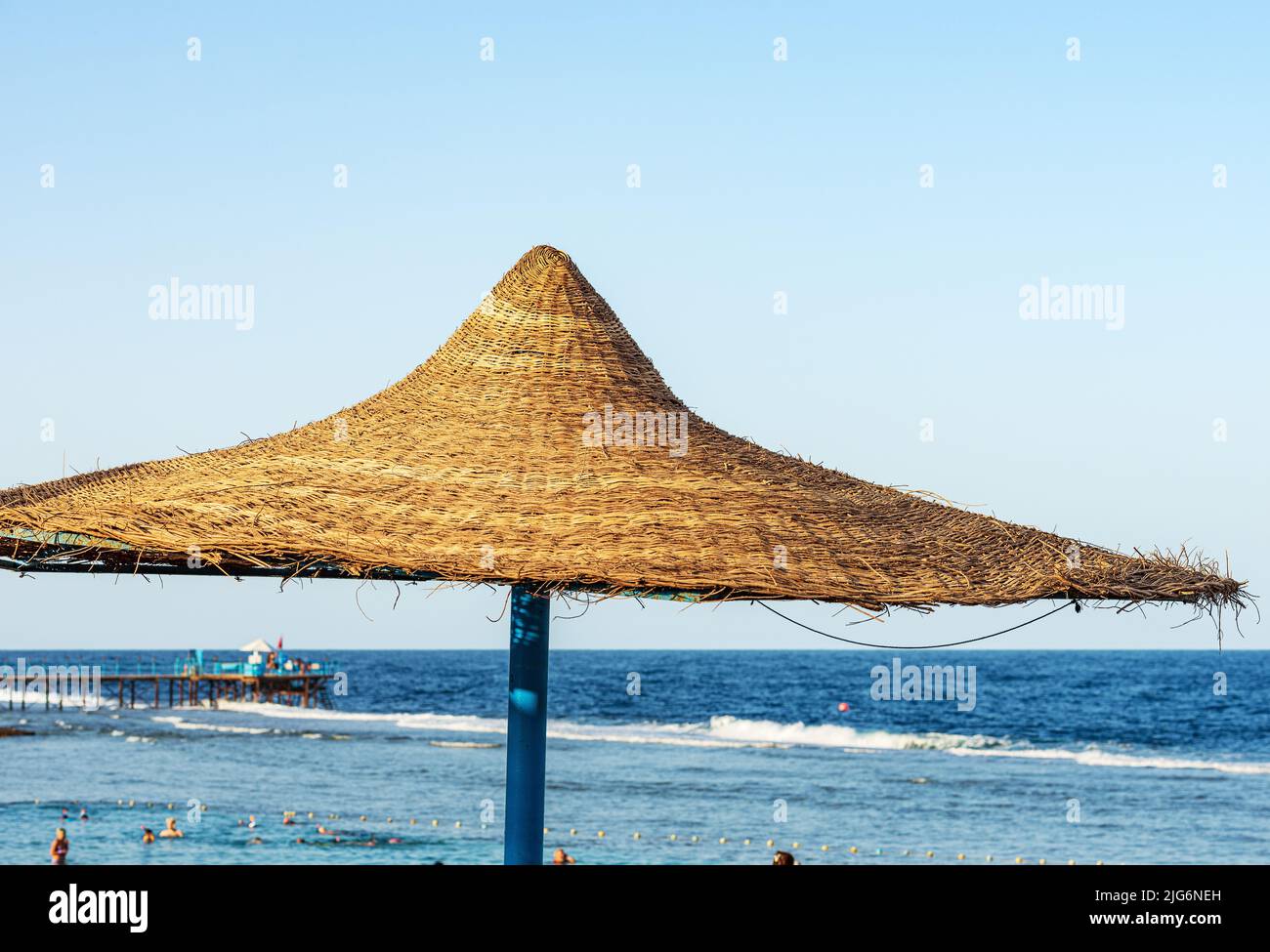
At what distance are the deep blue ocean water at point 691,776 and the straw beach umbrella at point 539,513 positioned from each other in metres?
13.8

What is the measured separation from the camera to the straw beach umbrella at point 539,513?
429 cm

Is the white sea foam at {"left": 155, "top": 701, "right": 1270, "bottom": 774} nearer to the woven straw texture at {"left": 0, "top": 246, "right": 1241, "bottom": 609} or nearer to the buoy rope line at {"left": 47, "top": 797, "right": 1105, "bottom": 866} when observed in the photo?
the buoy rope line at {"left": 47, "top": 797, "right": 1105, "bottom": 866}

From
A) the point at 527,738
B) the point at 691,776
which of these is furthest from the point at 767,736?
the point at 527,738

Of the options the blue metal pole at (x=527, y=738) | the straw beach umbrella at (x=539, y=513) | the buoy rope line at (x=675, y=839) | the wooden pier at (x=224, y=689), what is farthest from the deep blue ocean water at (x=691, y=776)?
the straw beach umbrella at (x=539, y=513)

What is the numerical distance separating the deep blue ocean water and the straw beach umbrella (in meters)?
13.8

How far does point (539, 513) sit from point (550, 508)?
0.17 feet

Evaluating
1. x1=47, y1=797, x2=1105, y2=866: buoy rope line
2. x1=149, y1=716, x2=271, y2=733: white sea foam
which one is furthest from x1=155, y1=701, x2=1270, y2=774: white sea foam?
x1=47, y1=797, x2=1105, y2=866: buoy rope line

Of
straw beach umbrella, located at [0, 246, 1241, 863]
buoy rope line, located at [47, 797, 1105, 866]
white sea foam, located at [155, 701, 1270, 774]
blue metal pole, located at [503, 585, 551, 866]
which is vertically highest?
straw beach umbrella, located at [0, 246, 1241, 863]

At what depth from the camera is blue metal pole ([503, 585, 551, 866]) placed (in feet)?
17.8

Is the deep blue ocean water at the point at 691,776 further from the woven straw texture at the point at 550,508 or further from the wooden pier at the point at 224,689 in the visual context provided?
the woven straw texture at the point at 550,508

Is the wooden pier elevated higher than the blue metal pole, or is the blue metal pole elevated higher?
the blue metal pole

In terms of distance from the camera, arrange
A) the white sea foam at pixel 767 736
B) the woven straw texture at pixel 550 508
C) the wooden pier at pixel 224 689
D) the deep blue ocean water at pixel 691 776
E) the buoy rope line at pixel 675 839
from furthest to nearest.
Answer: the wooden pier at pixel 224 689
the white sea foam at pixel 767 736
the deep blue ocean water at pixel 691 776
the buoy rope line at pixel 675 839
the woven straw texture at pixel 550 508
